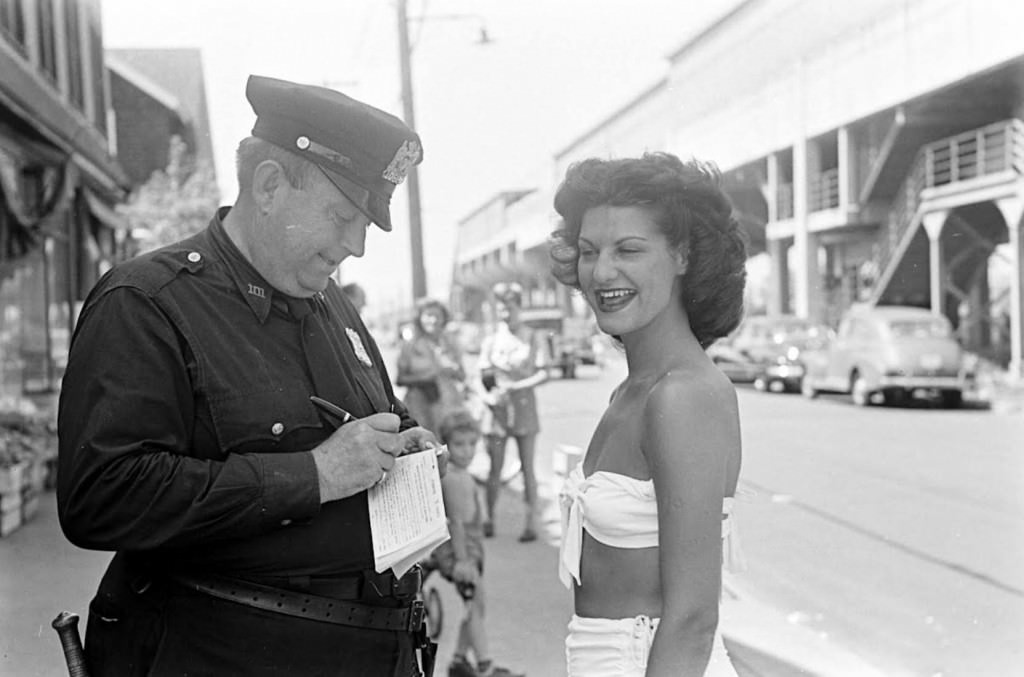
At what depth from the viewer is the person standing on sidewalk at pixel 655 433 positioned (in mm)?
1700

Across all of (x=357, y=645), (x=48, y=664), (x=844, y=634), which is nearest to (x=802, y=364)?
(x=844, y=634)

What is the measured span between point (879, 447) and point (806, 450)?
808 millimetres

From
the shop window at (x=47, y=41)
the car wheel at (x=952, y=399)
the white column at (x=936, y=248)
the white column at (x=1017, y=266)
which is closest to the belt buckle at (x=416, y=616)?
the shop window at (x=47, y=41)

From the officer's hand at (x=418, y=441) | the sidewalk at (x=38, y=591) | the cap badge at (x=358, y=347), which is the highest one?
the cap badge at (x=358, y=347)

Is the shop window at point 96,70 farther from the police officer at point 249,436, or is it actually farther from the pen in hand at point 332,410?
the pen in hand at point 332,410

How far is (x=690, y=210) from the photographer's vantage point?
6.34ft

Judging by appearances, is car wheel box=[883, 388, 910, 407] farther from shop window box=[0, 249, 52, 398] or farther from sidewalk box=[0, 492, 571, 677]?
shop window box=[0, 249, 52, 398]

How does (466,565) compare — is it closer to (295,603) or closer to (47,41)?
(295,603)

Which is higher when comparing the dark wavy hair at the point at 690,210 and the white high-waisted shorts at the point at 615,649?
the dark wavy hair at the point at 690,210

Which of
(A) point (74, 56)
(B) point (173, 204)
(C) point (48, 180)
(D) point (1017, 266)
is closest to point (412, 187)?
(C) point (48, 180)

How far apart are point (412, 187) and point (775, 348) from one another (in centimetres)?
1063

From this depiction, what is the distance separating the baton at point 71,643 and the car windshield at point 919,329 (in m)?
14.9

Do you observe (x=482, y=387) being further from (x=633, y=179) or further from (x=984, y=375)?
(x=984, y=375)

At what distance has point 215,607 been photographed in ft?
5.66
